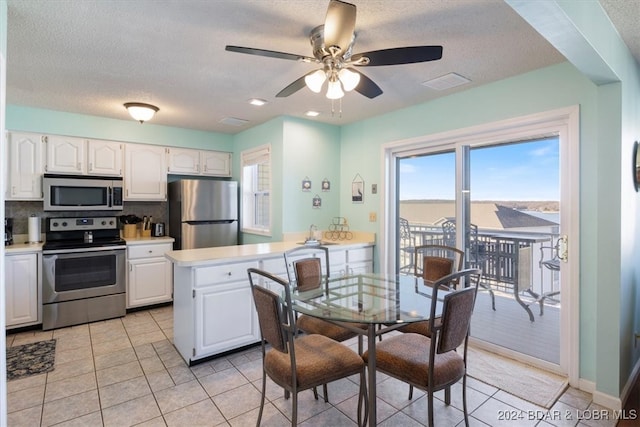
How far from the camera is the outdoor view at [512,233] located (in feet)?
9.25

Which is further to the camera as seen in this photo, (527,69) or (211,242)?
(211,242)

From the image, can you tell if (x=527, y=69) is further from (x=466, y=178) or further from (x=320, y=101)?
(x=320, y=101)

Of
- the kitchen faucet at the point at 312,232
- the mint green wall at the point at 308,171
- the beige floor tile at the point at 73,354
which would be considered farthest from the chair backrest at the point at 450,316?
the beige floor tile at the point at 73,354

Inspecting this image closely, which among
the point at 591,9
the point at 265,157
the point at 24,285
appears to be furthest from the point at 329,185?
the point at 24,285

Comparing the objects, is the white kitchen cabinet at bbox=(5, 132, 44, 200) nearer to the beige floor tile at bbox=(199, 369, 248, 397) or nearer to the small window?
the small window

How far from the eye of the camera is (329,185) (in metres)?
4.50

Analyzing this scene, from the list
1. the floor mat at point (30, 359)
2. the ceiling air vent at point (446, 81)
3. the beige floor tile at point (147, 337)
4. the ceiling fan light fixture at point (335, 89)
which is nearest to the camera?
the ceiling fan light fixture at point (335, 89)

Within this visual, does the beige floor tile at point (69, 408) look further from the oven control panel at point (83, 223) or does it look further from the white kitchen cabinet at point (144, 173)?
the white kitchen cabinet at point (144, 173)

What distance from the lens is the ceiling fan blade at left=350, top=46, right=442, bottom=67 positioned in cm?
178

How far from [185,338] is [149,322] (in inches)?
50.4

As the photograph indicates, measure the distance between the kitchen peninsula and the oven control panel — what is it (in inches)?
A: 72.8

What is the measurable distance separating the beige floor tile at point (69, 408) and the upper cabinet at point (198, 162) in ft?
9.99

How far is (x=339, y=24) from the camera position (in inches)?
62.3

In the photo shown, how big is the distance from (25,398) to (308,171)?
328 cm
